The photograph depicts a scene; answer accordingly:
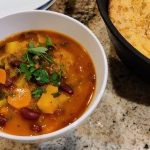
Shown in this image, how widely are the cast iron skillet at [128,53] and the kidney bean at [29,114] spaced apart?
0.31 m

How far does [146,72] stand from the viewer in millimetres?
1052

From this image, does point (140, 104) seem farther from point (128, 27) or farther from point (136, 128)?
point (128, 27)

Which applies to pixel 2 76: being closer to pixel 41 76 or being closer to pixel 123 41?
pixel 41 76

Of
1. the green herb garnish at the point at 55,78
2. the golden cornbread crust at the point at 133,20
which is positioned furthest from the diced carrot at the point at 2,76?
the golden cornbread crust at the point at 133,20

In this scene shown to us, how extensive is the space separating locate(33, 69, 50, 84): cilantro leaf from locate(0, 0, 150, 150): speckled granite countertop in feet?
0.83

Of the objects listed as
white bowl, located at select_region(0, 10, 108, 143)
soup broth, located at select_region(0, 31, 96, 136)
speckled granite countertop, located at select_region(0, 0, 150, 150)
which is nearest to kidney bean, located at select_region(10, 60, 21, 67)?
soup broth, located at select_region(0, 31, 96, 136)

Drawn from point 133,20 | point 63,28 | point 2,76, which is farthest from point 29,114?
point 133,20

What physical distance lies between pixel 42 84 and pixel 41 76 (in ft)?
0.07

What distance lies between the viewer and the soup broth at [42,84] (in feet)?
2.85

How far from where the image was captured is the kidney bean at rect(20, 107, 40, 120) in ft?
2.79

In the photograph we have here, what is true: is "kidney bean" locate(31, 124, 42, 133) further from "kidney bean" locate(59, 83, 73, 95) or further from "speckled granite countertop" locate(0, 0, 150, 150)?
"speckled granite countertop" locate(0, 0, 150, 150)

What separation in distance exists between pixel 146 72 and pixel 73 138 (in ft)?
0.95

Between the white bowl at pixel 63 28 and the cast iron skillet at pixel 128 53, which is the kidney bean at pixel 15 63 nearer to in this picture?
the white bowl at pixel 63 28

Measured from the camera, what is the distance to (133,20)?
3.84ft
